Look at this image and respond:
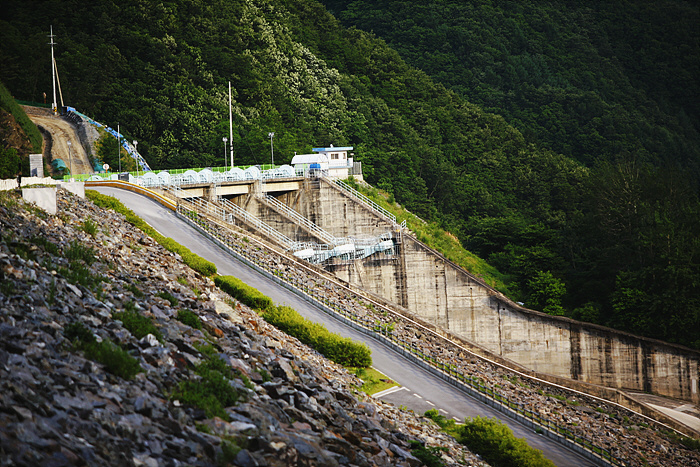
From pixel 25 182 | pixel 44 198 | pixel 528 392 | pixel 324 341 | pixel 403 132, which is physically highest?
pixel 403 132

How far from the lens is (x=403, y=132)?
303 ft

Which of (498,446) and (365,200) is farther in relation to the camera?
(365,200)

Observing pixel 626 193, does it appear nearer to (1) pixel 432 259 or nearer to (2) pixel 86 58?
(1) pixel 432 259

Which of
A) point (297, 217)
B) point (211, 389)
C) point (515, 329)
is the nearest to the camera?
point (211, 389)

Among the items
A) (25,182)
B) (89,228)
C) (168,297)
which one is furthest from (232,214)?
(168,297)

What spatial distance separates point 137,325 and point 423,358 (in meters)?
15.9

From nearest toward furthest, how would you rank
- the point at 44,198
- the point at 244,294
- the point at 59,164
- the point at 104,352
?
the point at 104,352 → the point at 44,198 → the point at 244,294 → the point at 59,164

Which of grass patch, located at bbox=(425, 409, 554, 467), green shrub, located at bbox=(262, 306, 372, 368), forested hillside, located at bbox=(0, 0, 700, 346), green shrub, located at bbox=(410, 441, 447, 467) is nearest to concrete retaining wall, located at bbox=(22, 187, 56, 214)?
green shrub, located at bbox=(262, 306, 372, 368)

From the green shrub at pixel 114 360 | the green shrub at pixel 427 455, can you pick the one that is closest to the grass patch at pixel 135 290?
the green shrub at pixel 114 360

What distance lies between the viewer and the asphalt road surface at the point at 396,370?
25.4 metres

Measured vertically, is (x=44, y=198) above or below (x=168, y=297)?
above

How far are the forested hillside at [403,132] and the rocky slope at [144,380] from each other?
119 ft

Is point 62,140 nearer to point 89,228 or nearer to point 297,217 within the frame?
point 297,217

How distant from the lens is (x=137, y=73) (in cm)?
7738
